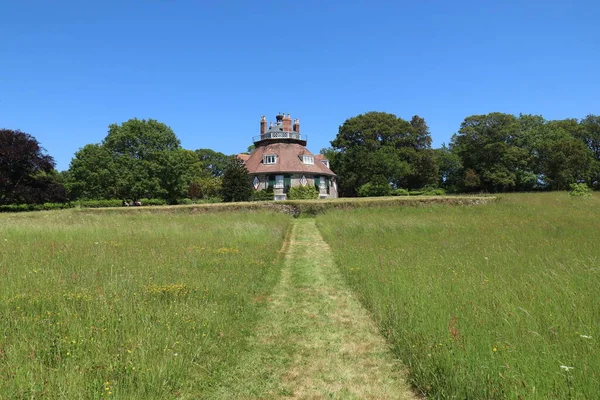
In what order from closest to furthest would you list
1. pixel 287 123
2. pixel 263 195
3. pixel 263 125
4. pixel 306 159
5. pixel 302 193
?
pixel 263 195 < pixel 302 193 < pixel 306 159 < pixel 287 123 < pixel 263 125

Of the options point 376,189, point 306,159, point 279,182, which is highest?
point 306,159

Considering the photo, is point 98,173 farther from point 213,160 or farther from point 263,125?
point 213,160

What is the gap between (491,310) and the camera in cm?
516

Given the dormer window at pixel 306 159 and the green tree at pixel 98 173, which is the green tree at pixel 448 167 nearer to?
the dormer window at pixel 306 159

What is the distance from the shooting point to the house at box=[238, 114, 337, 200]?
5041cm

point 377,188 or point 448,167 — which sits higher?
point 448,167

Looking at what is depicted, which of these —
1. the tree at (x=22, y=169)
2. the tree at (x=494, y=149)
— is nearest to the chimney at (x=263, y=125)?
the tree at (x=22, y=169)

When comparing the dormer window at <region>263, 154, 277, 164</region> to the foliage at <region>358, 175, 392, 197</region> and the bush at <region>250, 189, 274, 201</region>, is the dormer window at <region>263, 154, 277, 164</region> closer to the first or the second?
the bush at <region>250, 189, 274, 201</region>

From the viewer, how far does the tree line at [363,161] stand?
37938mm

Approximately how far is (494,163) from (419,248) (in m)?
52.8

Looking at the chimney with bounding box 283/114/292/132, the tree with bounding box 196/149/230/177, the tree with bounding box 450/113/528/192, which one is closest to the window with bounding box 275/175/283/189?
the chimney with bounding box 283/114/292/132

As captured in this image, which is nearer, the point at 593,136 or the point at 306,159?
the point at 306,159

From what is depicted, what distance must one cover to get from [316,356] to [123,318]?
2.72m

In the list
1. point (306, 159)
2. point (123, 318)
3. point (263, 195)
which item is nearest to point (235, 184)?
point (263, 195)
